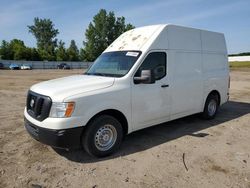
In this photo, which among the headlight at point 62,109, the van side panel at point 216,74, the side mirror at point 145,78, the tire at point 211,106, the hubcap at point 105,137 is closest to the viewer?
the headlight at point 62,109

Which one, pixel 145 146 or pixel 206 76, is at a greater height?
pixel 206 76

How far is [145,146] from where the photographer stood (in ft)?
17.3

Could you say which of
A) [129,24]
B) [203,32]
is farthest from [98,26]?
[203,32]

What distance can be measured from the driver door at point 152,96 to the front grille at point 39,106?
1.63m

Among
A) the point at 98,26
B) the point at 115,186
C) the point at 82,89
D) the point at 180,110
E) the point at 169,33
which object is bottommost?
the point at 115,186

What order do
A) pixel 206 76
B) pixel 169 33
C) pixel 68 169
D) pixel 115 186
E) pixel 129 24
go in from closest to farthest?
pixel 115 186, pixel 68 169, pixel 169 33, pixel 206 76, pixel 129 24

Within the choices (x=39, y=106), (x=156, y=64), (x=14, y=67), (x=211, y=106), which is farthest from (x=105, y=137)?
(x=14, y=67)

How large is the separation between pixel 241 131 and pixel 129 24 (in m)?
86.7

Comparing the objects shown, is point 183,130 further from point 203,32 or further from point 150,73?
point 203,32

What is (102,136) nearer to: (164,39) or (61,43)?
(164,39)

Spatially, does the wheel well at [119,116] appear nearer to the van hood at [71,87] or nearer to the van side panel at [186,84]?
the van hood at [71,87]

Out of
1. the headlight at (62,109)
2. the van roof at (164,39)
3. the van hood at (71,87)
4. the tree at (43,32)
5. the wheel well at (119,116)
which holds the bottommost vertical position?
the wheel well at (119,116)

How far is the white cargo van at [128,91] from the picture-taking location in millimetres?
4254

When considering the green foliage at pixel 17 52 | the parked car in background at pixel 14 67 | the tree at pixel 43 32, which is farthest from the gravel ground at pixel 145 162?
the tree at pixel 43 32
